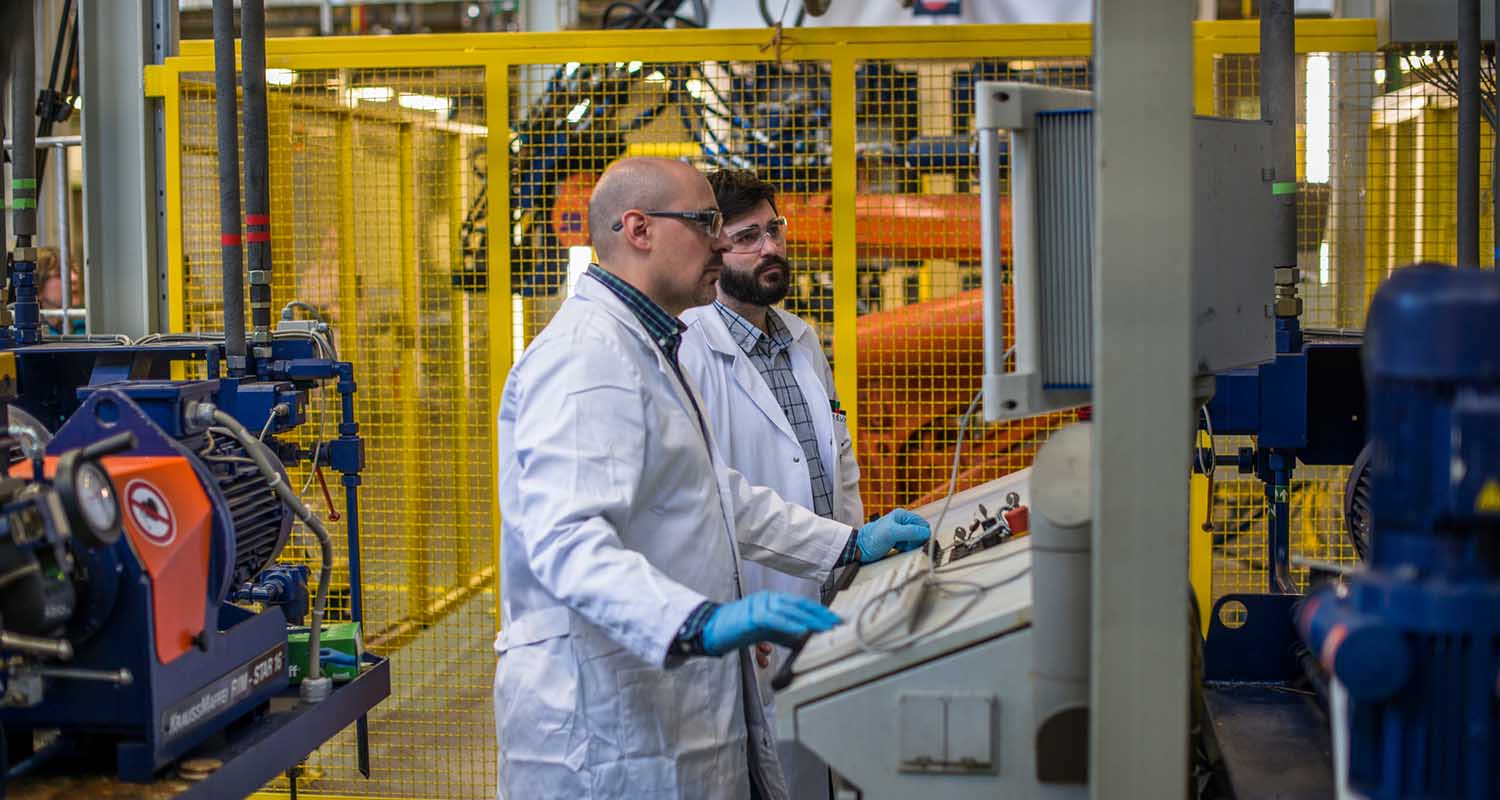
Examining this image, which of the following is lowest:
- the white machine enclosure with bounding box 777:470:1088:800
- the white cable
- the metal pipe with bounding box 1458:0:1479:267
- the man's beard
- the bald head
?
the white machine enclosure with bounding box 777:470:1088:800

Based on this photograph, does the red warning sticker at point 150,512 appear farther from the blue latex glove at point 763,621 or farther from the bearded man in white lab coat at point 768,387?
the bearded man in white lab coat at point 768,387

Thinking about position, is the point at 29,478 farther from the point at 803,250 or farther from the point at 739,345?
the point at 803,250

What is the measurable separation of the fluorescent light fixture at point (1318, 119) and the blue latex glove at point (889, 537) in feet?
6.18

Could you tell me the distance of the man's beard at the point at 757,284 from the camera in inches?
130

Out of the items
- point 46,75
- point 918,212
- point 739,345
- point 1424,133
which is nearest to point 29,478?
point 739,345

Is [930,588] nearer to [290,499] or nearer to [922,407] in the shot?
[290,499]

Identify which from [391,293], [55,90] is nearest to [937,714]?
[391,293]

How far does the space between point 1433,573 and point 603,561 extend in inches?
41.6

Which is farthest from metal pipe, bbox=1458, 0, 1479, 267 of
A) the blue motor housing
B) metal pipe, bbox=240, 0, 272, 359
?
metal pipe, bbox=240, 0, 272, 359

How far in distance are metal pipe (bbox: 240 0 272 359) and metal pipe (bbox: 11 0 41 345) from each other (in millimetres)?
643

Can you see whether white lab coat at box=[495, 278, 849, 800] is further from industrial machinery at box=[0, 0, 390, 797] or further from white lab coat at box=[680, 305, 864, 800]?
white lab coat at box=[680, 305, 864, 800]

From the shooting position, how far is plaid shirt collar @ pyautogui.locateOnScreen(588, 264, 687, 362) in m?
2.41

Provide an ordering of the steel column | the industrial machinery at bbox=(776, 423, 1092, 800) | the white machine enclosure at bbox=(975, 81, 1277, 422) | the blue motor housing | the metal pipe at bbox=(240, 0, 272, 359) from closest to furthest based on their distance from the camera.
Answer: the blue motor housing, the steel column, the industrial machinery at bbox=(776, 423, 1092, 800), the white machine enclosure at bbox=(975, 81, 1277, 422), the metal pipe at bbox=(240, 0, 272, 359)

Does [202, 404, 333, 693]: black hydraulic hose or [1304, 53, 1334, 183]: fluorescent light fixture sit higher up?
[1304, 53, 1334, 183]: fluorescent light fixture
